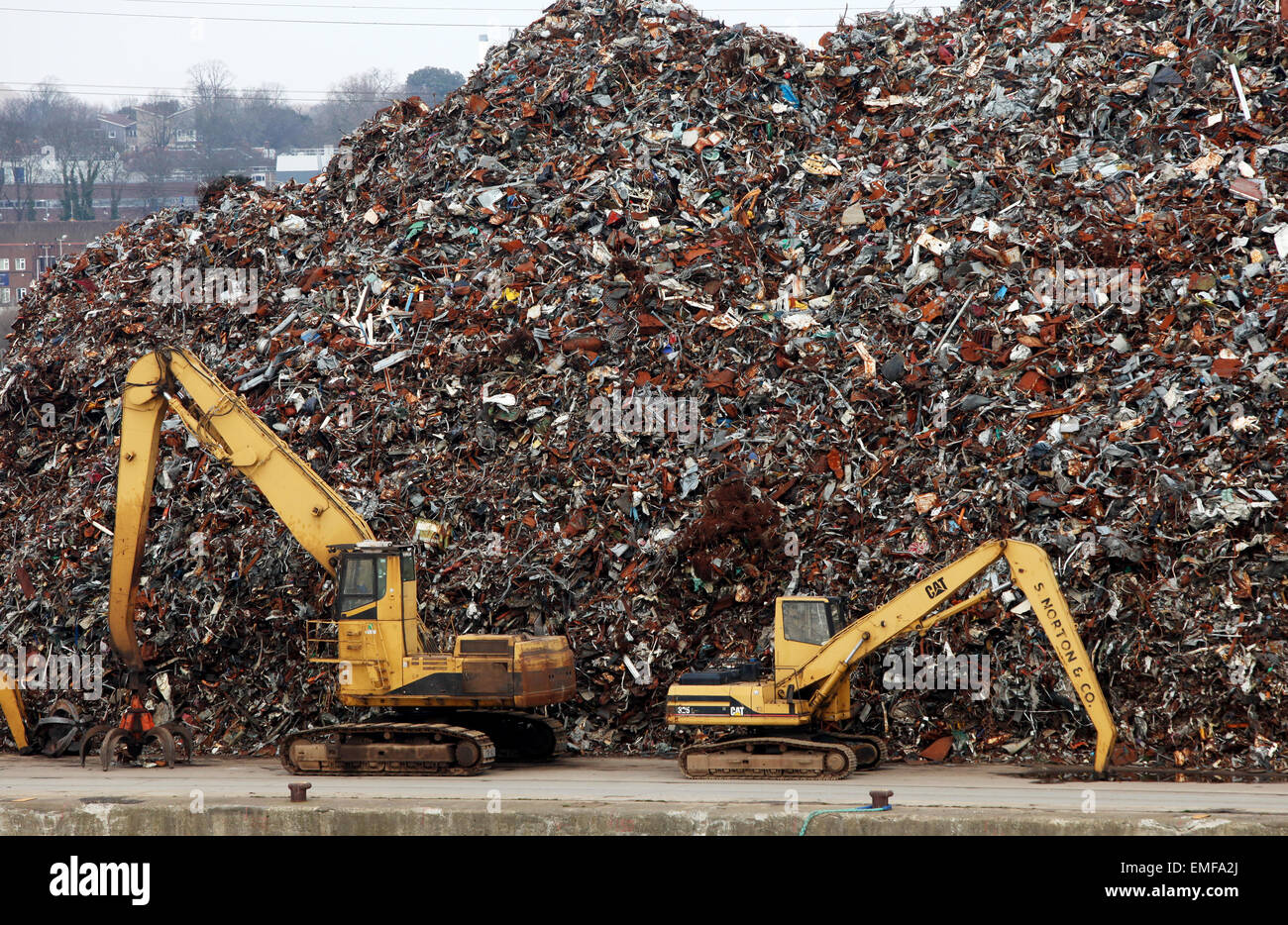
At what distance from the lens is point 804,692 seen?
1362cm

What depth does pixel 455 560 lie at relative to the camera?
16609 millimetres

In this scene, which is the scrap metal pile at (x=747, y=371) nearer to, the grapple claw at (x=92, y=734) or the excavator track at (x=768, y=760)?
the grapple claw at (x=92, y=734)

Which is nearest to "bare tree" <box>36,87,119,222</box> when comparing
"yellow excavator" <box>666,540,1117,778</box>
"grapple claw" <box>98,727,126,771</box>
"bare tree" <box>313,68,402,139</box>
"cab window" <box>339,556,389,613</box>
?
"bare tree" <box>313,68,402,139</box>

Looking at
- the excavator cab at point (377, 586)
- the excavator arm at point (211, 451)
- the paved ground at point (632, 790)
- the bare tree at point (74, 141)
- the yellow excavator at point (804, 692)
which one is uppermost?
the bare tree at point (74, 141)

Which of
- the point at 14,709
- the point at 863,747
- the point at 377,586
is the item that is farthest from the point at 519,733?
the point at 14,709

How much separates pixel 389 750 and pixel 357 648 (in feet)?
4.03

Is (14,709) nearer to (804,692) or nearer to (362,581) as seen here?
(362,581)

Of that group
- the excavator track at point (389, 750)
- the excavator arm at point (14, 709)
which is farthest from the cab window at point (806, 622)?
the excavator arm at point (14, 709)

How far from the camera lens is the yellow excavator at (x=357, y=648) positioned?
1386cm

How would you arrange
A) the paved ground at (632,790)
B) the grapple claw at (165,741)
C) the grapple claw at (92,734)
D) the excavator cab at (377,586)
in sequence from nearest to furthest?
the paved ground at (632,790)
the excavator cab at (377,586)
the grapple claw at (165,741)
the grapple claw at (92,734)

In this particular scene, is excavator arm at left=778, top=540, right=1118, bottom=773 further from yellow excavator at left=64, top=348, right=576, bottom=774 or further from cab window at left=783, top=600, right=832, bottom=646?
yellow excavator at left=64, top=348, right=576, bottom=774

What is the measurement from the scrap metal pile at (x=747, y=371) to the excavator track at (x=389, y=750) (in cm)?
188

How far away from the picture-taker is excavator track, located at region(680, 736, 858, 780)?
43.0ft
